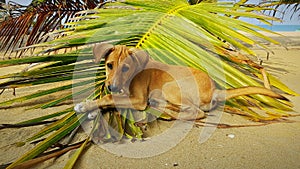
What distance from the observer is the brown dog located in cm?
154

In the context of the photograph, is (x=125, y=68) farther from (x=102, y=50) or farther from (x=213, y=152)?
(x=213, y=152)

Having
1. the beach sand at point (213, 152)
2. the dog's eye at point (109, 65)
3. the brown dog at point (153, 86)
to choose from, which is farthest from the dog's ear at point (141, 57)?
the beach sand at point (213, 152)

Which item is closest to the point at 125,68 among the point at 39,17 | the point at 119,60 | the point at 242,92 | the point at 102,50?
the point at 119,60

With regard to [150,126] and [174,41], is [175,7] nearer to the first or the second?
[174,41]

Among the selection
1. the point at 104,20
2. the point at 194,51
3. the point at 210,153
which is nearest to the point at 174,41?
the point at 194,51

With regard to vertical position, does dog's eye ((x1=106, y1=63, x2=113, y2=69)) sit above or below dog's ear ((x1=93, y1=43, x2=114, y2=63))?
below

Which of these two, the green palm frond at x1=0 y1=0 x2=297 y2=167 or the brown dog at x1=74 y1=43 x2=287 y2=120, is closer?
the green palm frond at x1=0 y1=0 x2=297 y2=167

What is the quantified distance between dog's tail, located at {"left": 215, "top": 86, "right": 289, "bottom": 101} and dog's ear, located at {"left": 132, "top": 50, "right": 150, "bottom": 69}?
0.51 metres

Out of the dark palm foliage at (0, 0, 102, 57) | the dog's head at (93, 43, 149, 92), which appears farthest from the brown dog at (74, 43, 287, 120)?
the dark palm foliage at (0, 0, 102, 57)

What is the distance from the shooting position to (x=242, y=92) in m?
1.43

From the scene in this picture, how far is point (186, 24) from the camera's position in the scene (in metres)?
1.83

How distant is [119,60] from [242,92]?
77 cm

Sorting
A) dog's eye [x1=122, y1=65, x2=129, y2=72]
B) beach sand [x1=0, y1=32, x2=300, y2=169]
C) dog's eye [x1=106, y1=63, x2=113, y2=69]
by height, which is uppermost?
dog's eye [x1=106, y1=63, x2=113, y2=69]

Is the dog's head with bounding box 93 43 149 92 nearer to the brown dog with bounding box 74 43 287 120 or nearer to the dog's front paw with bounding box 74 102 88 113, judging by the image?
the brown dog with bounding box 74 43 287 120
